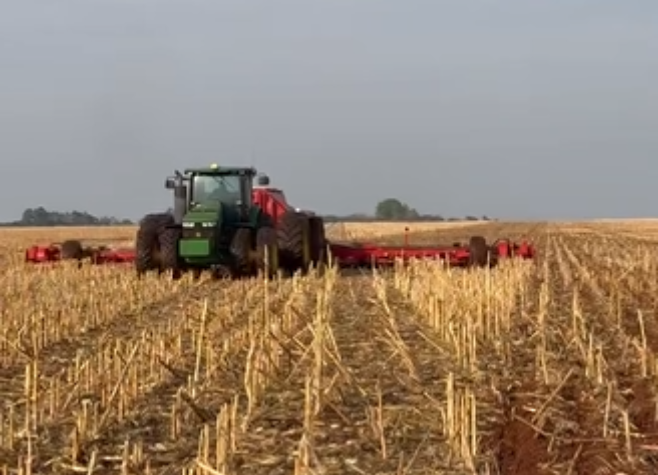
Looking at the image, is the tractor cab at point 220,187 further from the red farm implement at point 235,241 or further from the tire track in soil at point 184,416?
the tire track in soil at point 184,416

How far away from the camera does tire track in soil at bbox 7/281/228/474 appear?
256 inches

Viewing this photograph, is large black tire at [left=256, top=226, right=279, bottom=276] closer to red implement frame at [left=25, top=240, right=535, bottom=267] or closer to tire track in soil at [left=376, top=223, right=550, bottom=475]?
red implement frame at [left=25, top=240, right=535, bottom=267]

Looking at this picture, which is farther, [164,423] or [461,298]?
[461,298]

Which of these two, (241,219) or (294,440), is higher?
(241,219)

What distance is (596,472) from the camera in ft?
19.2

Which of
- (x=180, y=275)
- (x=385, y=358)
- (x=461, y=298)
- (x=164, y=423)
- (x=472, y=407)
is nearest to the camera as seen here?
(x=472, y=407)

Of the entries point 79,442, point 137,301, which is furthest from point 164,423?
point 137,301

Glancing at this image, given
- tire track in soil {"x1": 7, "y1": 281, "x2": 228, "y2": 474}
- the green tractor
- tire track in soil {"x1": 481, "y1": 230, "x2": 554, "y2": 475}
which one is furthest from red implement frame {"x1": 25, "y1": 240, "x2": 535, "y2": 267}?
tire track in soil {"x1": 481, "y1": 230, "x2": 554, "y2": 475}

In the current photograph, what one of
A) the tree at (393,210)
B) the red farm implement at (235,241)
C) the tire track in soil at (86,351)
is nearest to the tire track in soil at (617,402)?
the tire track in soil at (86,351)

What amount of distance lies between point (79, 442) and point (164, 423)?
841 mm

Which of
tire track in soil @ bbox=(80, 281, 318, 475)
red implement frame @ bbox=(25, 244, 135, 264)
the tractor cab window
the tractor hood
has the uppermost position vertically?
the tractor cab window

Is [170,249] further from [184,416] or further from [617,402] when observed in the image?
[617,402]

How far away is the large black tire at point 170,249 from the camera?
19.3 m

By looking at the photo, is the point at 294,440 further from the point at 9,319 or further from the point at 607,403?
the point at 9,319
